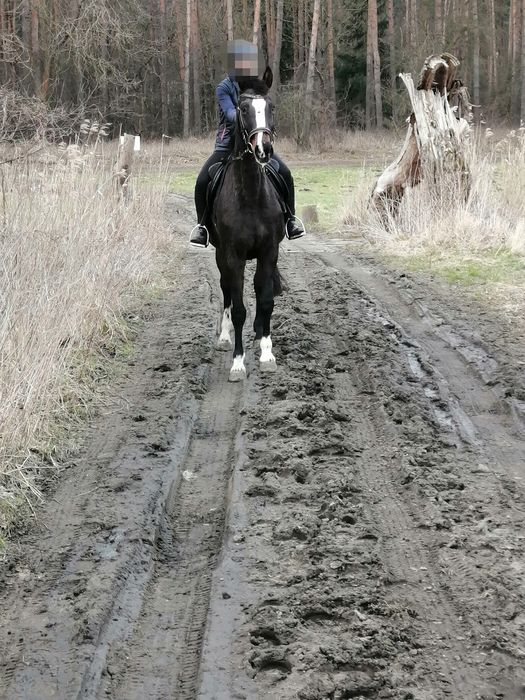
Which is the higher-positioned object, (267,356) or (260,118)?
(260,118)

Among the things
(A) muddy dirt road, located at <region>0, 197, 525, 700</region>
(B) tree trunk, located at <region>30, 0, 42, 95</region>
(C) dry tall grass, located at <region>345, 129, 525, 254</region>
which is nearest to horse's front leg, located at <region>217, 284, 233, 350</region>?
(A) muddy dirt road, located at <region>0, 197, 525, 700</region>

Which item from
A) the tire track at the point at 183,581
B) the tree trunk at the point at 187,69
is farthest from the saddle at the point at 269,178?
the tree trunk at the point at 187,69

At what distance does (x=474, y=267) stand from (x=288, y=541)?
8412mm

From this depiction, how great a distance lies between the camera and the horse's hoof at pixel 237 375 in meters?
7.65

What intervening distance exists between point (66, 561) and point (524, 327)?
239 inches

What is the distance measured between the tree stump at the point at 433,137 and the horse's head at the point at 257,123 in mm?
8102

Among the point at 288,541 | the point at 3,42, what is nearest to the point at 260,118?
the point at 288,541

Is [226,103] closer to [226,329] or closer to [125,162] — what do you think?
[226,329]

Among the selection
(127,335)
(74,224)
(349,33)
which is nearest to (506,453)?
(127,335)

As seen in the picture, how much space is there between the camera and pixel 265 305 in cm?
801

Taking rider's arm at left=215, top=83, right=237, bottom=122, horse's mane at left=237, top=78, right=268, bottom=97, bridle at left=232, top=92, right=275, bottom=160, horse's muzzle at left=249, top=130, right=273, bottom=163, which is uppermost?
horse's mane at left=237, top=78, right=268, bottom=97

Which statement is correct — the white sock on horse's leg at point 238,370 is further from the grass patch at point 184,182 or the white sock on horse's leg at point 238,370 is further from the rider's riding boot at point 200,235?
the grass patch at point 184,182

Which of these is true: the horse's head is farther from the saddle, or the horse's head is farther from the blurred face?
the saddle

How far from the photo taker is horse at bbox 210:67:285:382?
7082 mm
